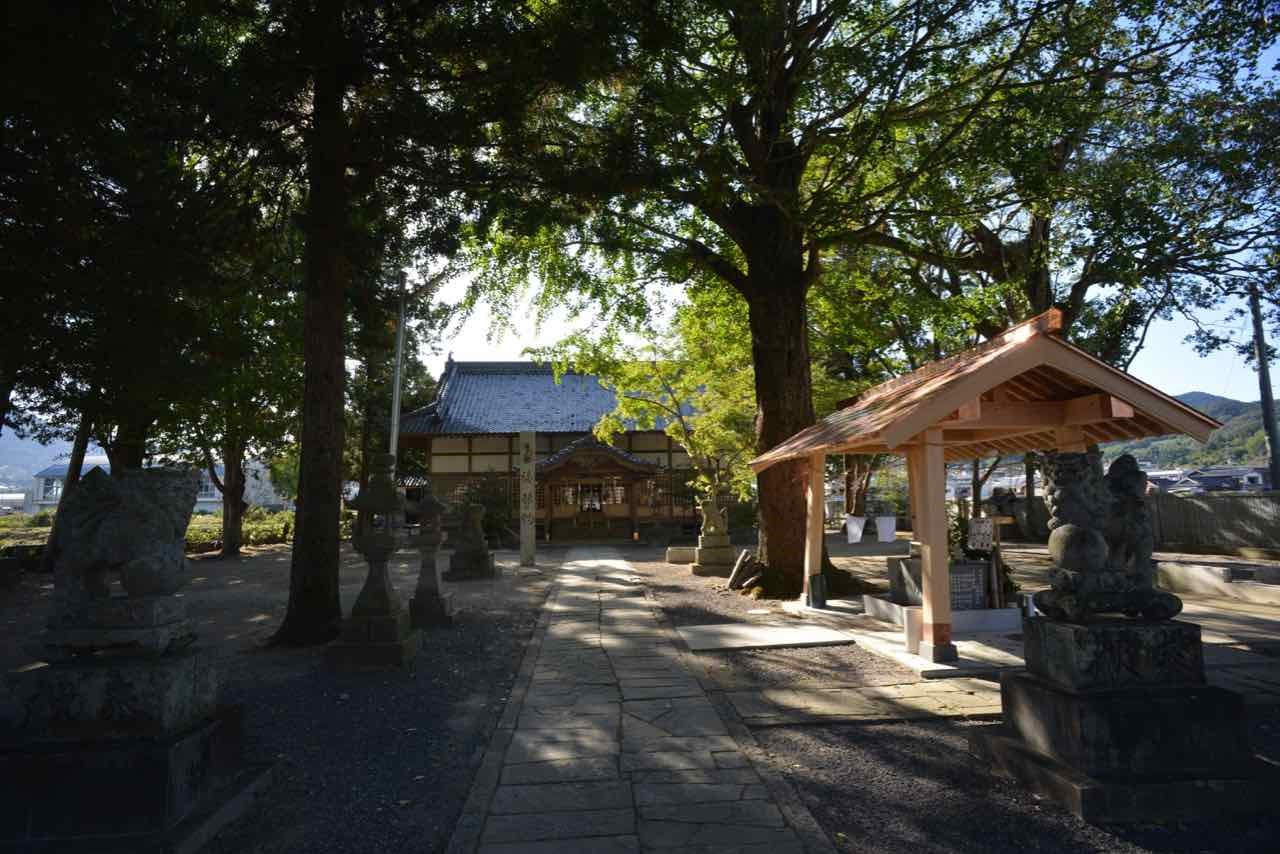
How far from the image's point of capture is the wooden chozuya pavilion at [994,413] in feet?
18.6

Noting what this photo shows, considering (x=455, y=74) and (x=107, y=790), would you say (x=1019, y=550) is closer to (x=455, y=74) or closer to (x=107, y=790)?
(x=455, y=74)

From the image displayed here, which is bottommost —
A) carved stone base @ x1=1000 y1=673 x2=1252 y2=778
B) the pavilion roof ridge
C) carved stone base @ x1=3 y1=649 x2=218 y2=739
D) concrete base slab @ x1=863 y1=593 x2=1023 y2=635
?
concrete base slab @ x1=863 y1=593 x2=1023 y2=635

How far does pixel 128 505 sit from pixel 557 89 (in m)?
5.67

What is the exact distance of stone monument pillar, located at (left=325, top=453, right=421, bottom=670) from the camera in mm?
6785

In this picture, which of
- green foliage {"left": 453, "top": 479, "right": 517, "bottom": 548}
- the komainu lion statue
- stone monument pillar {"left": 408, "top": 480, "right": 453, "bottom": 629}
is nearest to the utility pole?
stone monument pillar {"left": 408, "top": 480, "right": 453, "bottom": 629}

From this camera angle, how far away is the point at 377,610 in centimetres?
695

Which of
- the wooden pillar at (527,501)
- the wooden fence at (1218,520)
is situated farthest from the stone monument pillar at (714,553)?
the wooden fence at (1218,520)

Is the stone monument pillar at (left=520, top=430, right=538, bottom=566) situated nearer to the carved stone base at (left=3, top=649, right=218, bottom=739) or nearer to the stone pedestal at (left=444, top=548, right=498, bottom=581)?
the stone pedestal at (left=444, top=548, right=498, bottom=581)

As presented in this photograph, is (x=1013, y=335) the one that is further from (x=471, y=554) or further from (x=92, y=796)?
(x=471, y=554)

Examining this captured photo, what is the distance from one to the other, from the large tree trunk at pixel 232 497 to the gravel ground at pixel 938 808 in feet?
69.0

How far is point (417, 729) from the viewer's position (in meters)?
5.05

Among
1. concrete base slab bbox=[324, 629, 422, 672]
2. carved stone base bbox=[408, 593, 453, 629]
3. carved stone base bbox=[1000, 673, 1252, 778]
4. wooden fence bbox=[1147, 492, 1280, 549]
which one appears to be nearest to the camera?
carved stone base bbox=[1000, 673, 1252, 778]

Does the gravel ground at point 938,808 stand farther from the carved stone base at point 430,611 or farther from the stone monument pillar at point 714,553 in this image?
the stone monument pillar at point 714,553

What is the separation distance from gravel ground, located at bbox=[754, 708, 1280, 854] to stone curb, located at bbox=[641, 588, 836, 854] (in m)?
0.06
